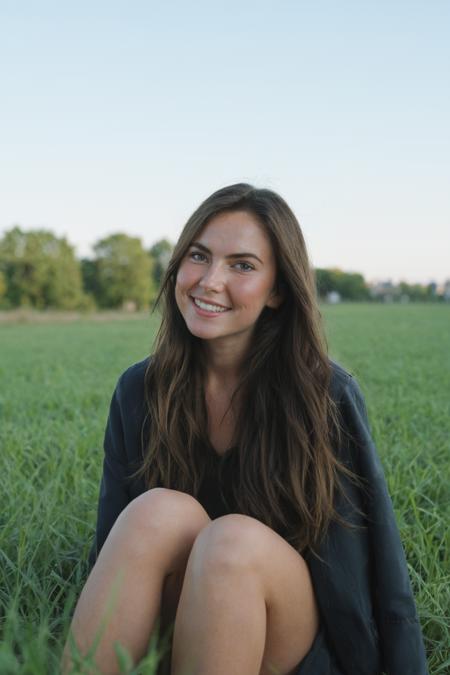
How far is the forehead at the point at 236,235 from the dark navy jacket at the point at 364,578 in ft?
1.54

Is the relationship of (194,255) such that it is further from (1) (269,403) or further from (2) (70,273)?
(2) (70,273)

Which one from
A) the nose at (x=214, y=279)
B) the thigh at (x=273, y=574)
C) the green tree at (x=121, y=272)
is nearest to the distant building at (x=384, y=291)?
A: the green tree at (x=121, y=272)

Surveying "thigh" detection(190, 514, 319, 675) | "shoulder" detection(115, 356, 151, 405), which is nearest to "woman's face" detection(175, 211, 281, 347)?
"shoulder" detection(115, 356, 151, 405)

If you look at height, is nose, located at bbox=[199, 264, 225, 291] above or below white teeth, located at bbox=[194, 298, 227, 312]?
above

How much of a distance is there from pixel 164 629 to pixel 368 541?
61cm

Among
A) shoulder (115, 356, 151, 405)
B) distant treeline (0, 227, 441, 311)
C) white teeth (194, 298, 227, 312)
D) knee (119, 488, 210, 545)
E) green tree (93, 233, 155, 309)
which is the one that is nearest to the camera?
knee (119, 488, 210, 545)

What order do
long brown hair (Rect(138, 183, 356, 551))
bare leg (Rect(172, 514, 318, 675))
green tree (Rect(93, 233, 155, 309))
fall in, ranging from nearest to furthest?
1. bare leg (Rect(172, 514, 318, 675))
2. long brown hair (Rect(138, 183, 356, 551))
3. green tree (Rect(93, 233, 155, 309))

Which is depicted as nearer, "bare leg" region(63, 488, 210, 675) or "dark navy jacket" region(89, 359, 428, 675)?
"bare leg" region(63, 488, 210, 675)

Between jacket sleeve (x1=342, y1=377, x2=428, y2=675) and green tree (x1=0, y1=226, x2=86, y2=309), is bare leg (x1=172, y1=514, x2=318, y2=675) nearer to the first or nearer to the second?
jacket sleeve (x1=342, y1=377, x2=428, y2=675)

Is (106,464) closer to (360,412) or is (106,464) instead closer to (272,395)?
(272,395)

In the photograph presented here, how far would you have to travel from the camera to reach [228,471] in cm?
196

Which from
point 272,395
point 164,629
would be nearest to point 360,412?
point 272,395

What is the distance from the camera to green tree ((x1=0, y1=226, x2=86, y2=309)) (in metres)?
50.0

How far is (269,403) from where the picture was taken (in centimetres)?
198
